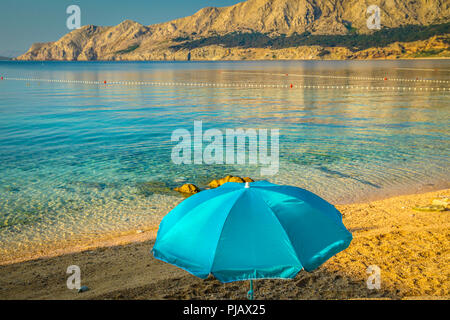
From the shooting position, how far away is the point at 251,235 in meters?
5.38

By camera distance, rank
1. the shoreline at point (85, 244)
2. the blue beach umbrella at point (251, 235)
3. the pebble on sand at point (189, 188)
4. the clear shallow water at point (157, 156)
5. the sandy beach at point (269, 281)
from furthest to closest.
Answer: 1. the pebble on sand at point (189, 188)
2. the clear shallow water at point (157, 156)
3. the shoreline at point (85, 244)
4. the sandy beach at point (269, 281)
5. the blue beach umbrella at point (251, 235)

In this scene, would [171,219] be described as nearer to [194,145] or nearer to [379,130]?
[194,145]

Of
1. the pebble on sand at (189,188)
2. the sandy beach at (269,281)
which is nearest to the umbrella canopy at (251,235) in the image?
the sandy beach at (269,281)

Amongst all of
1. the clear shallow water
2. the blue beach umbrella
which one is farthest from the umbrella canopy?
the clear shallow water

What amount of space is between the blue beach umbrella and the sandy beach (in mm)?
2062

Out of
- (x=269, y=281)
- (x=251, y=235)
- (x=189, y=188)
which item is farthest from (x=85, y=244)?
(x=251, y=235)

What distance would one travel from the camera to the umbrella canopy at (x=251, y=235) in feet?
17.3

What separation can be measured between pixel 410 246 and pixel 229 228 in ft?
18.9

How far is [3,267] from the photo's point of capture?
30.5 feet

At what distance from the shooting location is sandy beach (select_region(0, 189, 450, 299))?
7.46 meters

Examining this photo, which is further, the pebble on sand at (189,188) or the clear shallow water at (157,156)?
the pebble on sand at (189,188)

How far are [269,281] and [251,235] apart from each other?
2899 mm

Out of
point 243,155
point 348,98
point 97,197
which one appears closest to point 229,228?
point 97,197

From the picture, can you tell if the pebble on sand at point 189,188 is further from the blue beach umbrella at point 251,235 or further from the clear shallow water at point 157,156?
the blue beach umbrella at point 251,235
